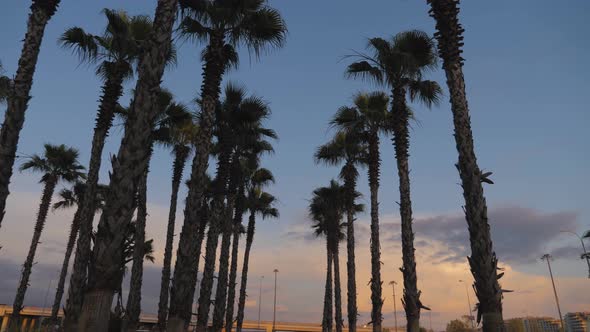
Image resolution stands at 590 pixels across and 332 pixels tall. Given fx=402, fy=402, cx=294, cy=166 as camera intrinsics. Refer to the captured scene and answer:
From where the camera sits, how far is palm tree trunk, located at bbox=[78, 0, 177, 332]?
621cm

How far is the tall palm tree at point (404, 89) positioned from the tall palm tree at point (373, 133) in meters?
3.55

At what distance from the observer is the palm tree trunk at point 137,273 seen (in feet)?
67.9

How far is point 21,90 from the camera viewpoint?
1109cm

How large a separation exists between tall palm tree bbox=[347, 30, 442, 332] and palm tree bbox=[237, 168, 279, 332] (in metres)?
15.2

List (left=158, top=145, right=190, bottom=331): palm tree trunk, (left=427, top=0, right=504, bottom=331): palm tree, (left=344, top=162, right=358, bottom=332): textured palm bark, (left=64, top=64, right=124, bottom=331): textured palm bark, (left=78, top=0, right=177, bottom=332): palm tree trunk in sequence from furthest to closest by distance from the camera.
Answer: (left=344, top=162, right=358, bottom=332): textured palm bark < (left=158, top=145, right=190, bottom=331): palm tree trunk < (left=64, top=64, right=124, bottom=331): textured palm bark < (left=427, top=0, right=504, bottom=331): palm tree < (left=78, top=0, right=177, bottom=332): palm tree trunk

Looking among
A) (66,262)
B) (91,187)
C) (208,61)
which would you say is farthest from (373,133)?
(66,262)

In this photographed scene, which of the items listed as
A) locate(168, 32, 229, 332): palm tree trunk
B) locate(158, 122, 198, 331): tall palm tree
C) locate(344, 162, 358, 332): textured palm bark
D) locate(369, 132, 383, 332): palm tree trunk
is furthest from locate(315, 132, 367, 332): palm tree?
locate(168, 32, 229, 332): palm tree trunk

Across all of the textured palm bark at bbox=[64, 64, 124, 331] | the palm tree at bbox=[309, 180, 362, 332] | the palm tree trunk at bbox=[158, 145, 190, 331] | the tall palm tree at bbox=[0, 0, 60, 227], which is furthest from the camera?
the palm tree at bbox=[309, 180, 362, 332]

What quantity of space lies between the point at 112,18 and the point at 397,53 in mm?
13265

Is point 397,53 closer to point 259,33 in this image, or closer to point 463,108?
point 259,33

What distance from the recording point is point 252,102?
21.5 meters

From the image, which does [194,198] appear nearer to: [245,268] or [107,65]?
[107,65]

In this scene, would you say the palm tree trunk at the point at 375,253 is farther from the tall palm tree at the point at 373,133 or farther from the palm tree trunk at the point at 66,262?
the palm tree trunk at the point at 66,262

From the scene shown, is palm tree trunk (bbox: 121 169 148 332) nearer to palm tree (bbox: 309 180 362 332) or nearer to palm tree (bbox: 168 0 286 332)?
palm tree (bbox: 168 0 286 332)
